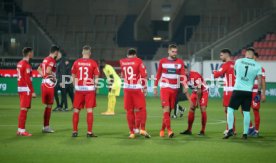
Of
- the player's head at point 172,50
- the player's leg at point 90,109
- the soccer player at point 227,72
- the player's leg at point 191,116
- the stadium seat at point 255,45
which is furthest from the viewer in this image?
the stadium seat at point 255,45

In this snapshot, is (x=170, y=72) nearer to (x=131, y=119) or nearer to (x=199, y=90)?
(x=199, y=90)

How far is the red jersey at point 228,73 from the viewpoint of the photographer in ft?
57.7

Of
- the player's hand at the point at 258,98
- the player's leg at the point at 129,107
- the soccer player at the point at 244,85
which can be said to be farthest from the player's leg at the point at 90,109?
the player's hand at the point at 258,98

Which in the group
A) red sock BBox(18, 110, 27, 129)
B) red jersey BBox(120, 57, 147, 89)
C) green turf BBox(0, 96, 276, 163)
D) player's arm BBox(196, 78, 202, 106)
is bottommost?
green turf BBox(0, 96, 276, 163)

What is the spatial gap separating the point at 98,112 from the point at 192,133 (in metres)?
9.11

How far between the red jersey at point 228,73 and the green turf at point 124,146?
4.72ft

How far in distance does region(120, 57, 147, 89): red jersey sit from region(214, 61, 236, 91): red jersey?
204 cm

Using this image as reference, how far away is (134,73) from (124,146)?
2.92 m

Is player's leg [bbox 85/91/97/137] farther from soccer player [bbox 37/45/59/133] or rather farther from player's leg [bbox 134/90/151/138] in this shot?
soccer player [bbox 37/45/59/133]

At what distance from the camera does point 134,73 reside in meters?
17.5

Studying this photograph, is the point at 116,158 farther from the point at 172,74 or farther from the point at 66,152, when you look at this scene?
the point at 172,74

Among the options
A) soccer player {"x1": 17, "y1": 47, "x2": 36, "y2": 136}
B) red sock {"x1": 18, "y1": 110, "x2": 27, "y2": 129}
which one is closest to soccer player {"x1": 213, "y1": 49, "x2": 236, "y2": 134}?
soccer player {"x1": 17, "y1": 47, "x2": 36, "y2": 136}

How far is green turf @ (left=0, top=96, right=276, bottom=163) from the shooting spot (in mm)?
13184

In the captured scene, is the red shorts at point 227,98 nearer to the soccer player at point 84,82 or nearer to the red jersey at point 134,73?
the red jersey at point 134,73
